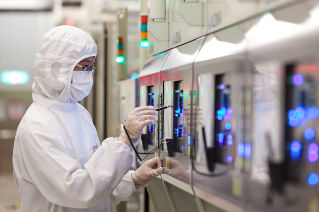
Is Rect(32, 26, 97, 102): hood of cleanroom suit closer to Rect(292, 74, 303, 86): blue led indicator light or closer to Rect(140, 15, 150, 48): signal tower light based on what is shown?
Rect(140, 15, 150, 48): signal tower light

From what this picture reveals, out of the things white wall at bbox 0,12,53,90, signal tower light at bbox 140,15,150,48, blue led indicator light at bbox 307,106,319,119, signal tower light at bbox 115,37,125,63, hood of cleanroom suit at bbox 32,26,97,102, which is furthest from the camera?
white wall at bbox 0,12,53,90

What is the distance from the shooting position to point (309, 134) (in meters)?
0.94

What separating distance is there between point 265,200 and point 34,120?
102 centimetres

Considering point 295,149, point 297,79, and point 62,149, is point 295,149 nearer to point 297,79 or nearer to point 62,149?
point 297,79

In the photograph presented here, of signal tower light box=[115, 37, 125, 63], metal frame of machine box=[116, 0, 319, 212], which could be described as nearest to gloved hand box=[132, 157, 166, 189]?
metal frame of machine box=[116, 0, 319, 212]

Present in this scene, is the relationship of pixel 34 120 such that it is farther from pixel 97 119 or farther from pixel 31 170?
pixel 97 119

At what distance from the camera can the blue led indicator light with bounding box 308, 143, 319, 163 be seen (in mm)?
A: 932

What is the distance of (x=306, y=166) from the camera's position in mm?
945

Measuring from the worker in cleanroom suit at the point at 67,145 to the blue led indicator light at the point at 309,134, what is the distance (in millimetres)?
848

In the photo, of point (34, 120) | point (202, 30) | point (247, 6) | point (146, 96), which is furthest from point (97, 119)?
point (247, 6)

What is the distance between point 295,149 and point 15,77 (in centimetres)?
429

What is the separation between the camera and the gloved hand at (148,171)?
1829 mm

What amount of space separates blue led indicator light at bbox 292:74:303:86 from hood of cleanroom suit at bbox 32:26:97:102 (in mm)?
1039

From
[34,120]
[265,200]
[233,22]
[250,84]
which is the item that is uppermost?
[233,22]
